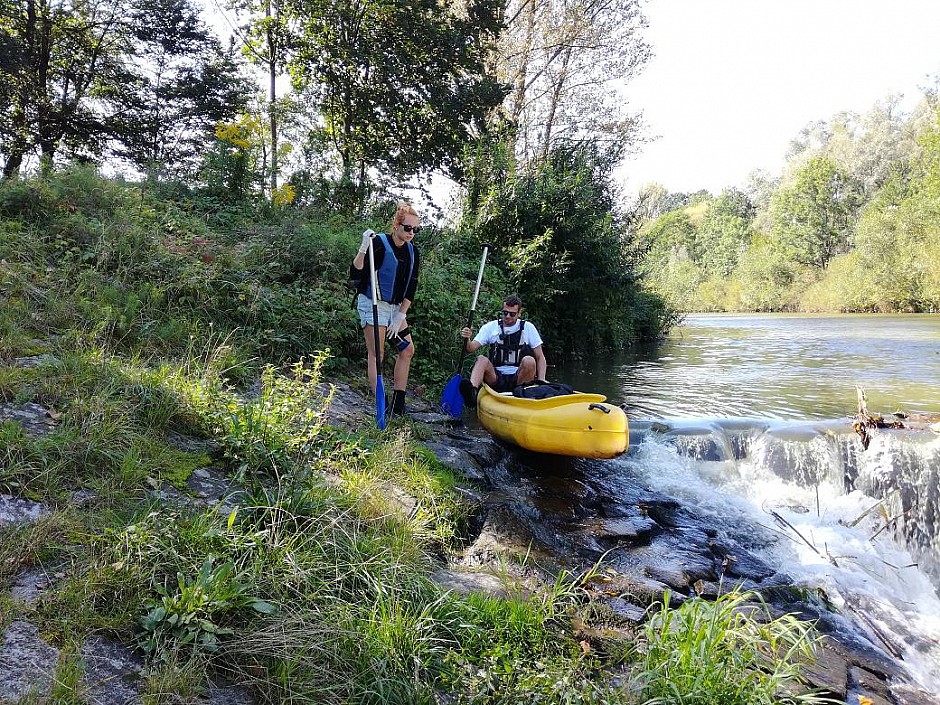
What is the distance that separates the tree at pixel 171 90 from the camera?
1103cm

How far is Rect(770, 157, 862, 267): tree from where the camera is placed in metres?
41.0

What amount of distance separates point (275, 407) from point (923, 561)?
16.9 feet

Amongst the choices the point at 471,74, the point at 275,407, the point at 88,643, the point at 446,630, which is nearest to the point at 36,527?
the point at 88,643

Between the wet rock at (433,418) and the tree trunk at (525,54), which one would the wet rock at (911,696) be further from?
the tree trunk at (525,54)

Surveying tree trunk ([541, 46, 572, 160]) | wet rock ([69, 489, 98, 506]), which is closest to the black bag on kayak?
wet rock ([69, 489, 98, 506])

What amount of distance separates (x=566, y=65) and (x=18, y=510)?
1911cm

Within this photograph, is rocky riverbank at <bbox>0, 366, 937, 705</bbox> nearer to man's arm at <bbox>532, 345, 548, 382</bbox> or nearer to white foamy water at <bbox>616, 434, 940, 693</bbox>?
white foamy water at <bbox>616, 434, 940, 693</bbox>

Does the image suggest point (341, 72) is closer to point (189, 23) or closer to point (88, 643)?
point (189, 23)

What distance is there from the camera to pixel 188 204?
848 centimetres

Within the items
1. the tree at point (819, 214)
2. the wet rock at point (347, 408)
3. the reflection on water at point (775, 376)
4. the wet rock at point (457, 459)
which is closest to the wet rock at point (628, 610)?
the wet rock at point (457, 459)

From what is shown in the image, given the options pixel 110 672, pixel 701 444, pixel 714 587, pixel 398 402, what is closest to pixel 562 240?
pixel 701 444

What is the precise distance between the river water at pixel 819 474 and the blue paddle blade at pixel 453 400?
1.65 metres

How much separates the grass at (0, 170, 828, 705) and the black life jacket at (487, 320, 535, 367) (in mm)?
2121

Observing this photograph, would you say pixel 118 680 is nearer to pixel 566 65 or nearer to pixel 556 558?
pixel 556 558
